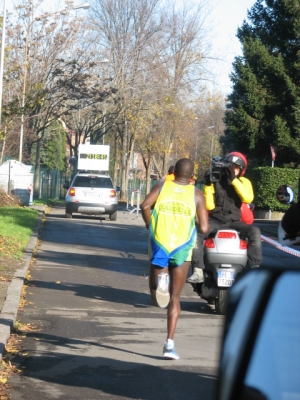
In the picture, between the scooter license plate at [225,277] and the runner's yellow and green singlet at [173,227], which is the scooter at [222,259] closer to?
the scooter license plate at [225,277]

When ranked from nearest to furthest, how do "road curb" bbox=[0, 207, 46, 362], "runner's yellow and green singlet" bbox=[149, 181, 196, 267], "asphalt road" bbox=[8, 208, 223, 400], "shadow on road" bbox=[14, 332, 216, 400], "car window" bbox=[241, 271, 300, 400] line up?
"car window" bbox=[241, 271, 300, 400], "shadow on road" bbox=[14, 332, 216, 400], "asphalt road" bbox=[8, 208, 223, 400], "runner's yellow and green singlet" bbox=[149, 181, 196, 267], "road curb" bbox=[0, 207, 46, 362]

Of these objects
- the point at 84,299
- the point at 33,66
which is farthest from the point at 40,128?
the point at 84,299

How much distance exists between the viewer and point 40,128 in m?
41.7

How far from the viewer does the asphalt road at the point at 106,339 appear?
228 inches

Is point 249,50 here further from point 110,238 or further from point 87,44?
point 110,238

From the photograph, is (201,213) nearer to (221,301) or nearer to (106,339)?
(106,339)

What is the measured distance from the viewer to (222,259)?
8.79 metres

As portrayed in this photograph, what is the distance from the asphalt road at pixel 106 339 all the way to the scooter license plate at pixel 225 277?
41 centimetres

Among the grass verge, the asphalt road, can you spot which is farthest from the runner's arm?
the grass verge

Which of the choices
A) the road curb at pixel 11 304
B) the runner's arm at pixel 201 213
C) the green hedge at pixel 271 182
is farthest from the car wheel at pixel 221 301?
the green hedge at pixel 271 182

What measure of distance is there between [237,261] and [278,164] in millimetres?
31798

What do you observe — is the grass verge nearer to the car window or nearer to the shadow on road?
the shadow on road

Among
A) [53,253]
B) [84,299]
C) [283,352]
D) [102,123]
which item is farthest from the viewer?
[102,123]

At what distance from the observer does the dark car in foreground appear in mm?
1716
